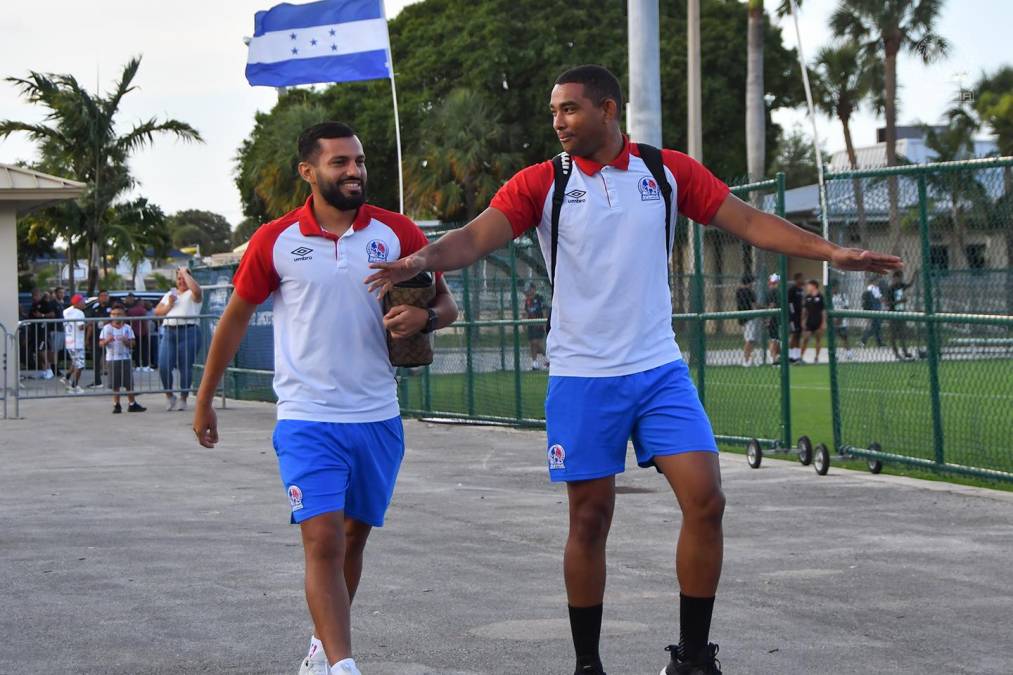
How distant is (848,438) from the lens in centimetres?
1253

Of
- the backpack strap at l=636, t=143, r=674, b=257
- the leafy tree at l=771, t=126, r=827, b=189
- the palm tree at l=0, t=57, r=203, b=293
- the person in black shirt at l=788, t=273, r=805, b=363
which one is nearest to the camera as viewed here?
the backpack strap at l=636, t=143, r=674, b=257

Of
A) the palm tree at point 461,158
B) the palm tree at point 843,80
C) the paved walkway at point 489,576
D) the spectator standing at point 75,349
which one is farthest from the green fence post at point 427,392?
the palm tree at point 843,80

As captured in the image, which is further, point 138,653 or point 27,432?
point 27,432

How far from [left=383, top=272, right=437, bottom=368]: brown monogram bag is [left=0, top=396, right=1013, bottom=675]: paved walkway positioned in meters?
1.21

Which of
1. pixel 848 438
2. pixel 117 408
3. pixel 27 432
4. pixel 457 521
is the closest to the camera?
pixel 457 521

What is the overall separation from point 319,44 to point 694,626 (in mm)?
16663

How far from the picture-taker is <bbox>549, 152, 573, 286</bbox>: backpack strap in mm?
5414

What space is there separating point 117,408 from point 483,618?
14370mm

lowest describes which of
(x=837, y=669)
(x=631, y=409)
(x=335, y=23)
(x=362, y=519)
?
(x=837, y=669)

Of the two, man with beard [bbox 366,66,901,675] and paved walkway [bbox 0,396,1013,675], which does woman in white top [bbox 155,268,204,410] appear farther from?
man with beard [bbox 366,66,901,675]

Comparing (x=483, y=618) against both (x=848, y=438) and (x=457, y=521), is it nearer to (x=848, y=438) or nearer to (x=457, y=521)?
(x=457, y=521)

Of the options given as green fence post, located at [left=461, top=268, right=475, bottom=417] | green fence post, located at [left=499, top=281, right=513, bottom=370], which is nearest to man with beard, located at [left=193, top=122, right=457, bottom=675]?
green fence post, located at [left=499, top=281, right=513, bottom=370]

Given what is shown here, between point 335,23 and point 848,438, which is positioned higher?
point 335,23

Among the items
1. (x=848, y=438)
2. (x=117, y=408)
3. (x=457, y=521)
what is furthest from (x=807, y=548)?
(x=117, y=408)
